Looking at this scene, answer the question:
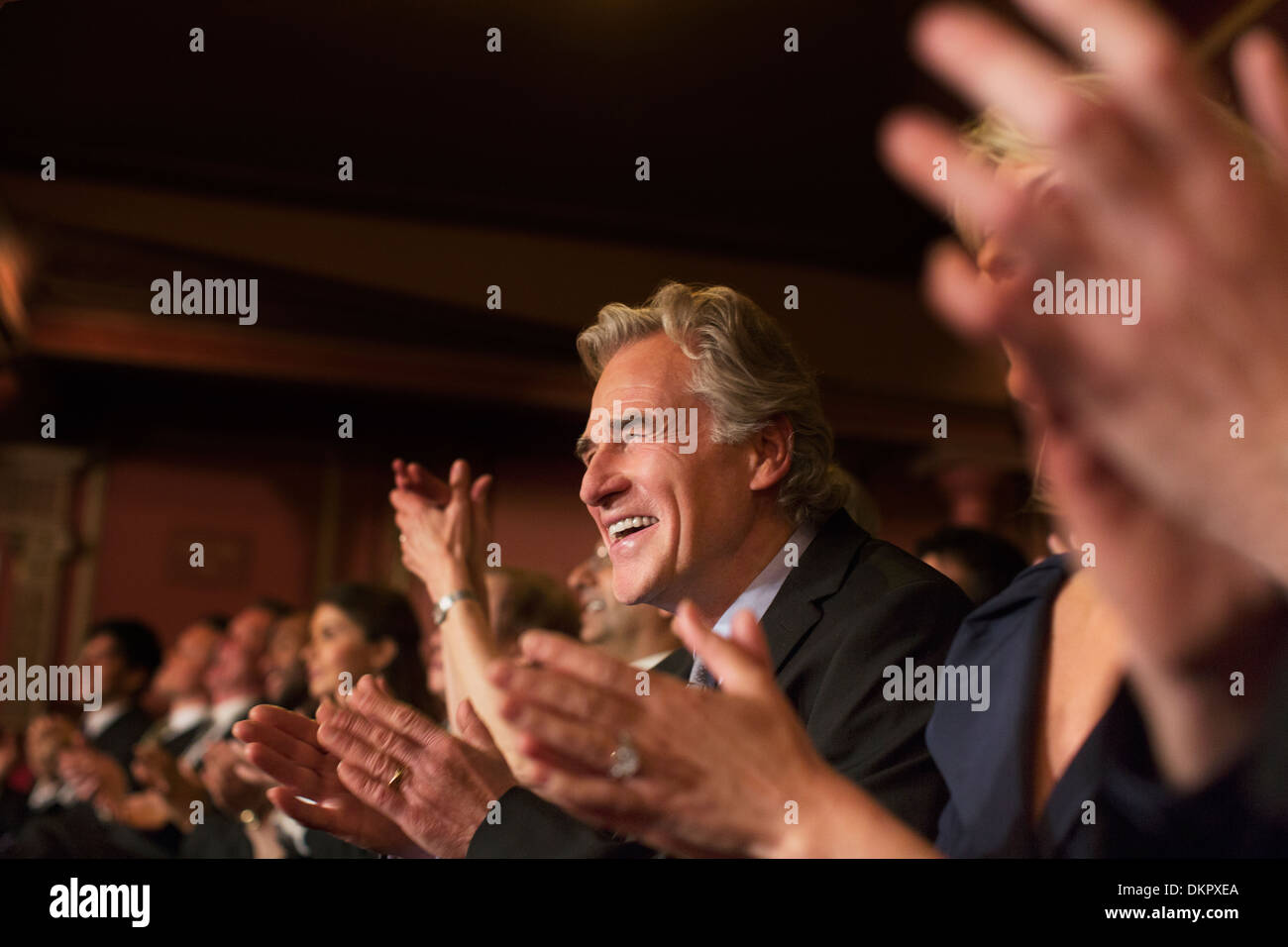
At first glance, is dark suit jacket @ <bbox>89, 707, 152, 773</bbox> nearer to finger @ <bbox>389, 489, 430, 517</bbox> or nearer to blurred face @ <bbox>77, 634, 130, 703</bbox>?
blurred face @ <bbox>77, 634, 130, 703</bbox>

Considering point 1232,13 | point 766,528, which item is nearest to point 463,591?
point 766,528

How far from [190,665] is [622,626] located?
2629 mm

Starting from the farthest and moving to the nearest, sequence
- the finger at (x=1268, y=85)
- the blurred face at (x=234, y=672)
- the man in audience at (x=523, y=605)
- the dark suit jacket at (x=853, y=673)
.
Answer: the blurred face at (x=234, y=672) → the man in audience at (x=523, y=605) → the dark suit jacket at (x=853, y=673) → the finger at (x=1268, y=85)

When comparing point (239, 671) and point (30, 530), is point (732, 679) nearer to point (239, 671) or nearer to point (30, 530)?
point (239, 671)

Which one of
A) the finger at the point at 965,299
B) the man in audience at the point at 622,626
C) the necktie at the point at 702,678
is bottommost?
the necktie at the point at 702,678

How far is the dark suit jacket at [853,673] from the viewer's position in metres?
1.29

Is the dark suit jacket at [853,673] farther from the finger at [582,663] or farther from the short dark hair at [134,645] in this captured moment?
the short dark hair at [134,645]

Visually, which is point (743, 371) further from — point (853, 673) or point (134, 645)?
point (134, 645)

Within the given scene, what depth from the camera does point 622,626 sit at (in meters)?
2.65

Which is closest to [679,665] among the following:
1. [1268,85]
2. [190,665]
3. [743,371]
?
[743,371]

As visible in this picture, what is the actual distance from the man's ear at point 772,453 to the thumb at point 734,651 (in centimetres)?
95

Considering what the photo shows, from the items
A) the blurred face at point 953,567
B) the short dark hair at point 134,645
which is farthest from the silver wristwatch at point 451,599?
the short dark hair at point 134,645

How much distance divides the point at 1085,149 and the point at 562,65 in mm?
4807

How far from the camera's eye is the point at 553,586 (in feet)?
9.39
